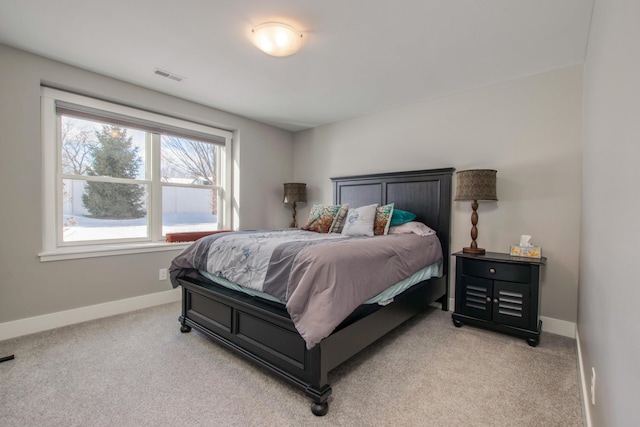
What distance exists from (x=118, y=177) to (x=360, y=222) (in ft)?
8.90

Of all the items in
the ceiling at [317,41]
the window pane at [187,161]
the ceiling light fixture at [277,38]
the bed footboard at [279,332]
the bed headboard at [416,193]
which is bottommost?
the bed footboard at [279,332]

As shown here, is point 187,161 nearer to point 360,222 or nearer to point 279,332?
point 360,222

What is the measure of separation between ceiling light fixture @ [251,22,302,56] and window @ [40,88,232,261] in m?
1.93

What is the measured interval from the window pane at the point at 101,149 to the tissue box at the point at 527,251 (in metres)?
4.04

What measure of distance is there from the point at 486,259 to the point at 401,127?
1.89 metres

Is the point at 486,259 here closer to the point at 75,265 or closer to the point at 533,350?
the point at 533,350

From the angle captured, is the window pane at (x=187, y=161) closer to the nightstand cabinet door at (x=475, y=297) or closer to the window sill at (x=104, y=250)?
the window sill at (x=104, y=250)

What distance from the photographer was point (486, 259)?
8.56 ft

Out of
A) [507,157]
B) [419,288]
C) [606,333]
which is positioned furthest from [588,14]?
[419,288]

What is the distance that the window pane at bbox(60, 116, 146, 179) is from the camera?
9.52ft

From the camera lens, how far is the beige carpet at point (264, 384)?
5.14 feet

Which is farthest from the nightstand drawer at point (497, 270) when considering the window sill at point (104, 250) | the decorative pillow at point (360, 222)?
the window sill at point (104, 250)

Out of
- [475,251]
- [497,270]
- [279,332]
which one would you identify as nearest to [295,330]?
[279,332]

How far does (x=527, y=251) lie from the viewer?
2.63 meters
